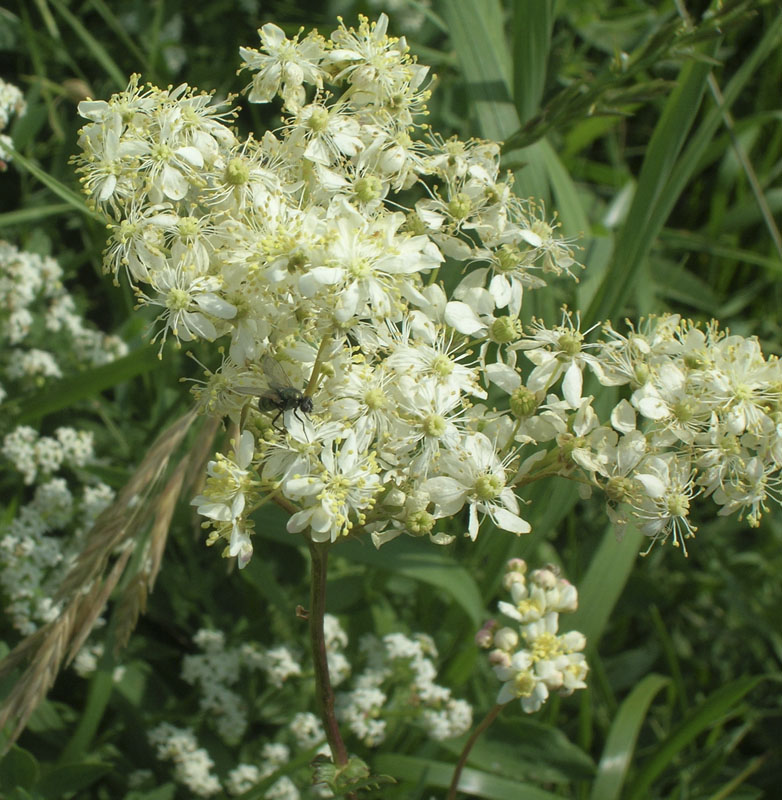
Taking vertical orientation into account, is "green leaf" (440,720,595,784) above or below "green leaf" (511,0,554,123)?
below

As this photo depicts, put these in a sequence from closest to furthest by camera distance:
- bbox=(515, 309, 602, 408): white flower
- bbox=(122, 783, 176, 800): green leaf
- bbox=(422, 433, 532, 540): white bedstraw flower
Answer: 1. bbox=(422, 433, 532, 540): white bedstraw flower
2. bbox=(515, 309, 602, 408): white flower
3. bbox=(122, 783, 176, 800): green leaf

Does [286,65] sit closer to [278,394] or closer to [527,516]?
[278,394]

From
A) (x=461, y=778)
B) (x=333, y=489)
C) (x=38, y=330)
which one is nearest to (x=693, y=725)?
(x=461, y=778)

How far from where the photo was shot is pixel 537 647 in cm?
184

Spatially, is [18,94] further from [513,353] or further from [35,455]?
[513,353]

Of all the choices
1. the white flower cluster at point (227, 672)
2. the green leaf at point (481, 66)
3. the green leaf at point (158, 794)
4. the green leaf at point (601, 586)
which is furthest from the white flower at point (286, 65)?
the green leaf at point (158, 794)

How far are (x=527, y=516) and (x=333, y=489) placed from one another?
136cm

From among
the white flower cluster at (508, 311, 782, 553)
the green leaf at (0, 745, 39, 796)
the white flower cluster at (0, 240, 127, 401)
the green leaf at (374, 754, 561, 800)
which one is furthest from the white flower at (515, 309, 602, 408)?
the white flower cluster at (0, 240, 127, 401)

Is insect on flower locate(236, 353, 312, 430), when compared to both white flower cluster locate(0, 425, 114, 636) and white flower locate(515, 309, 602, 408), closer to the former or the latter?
white flower locate(515, 309, 602, 408)

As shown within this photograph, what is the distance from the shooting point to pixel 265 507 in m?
2.64

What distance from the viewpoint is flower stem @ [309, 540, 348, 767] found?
167 centimetres

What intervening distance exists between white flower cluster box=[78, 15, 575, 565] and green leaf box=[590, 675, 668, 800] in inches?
60.2

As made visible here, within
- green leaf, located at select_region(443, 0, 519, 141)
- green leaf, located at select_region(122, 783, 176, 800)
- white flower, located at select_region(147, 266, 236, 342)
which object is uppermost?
green leaf, located at select_region(443, 0, 519, 141)

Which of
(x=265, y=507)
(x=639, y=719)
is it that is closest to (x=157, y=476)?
(x=265, y=507)
